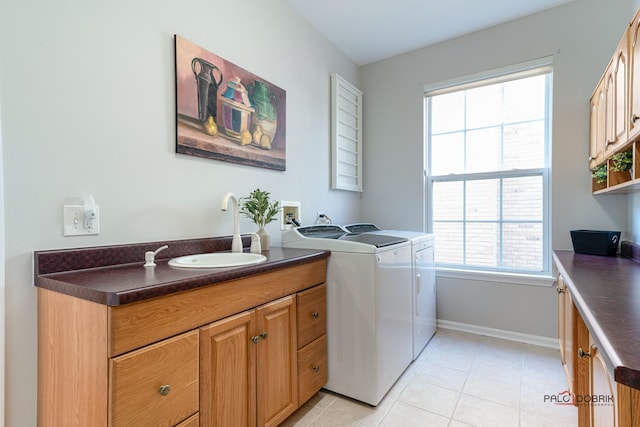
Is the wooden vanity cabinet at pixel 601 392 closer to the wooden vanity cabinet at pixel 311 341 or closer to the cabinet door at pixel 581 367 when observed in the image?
the cabinet door at pixel 581 367

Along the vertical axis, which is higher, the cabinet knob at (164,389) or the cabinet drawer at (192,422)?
the cabinet knob at (164,389)

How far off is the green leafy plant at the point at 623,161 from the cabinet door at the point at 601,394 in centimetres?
114

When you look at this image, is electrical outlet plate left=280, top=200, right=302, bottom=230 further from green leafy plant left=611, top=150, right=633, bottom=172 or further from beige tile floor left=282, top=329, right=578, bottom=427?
green leafy plant left=611, top=150, right=633, bottom=172

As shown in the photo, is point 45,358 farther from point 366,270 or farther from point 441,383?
point 441,383

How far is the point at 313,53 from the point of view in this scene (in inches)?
104

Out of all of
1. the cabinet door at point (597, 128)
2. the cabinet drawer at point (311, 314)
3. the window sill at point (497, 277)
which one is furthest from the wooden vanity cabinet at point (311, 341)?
the cabinet door at point (597, 128)

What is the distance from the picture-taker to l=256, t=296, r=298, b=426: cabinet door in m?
1.39

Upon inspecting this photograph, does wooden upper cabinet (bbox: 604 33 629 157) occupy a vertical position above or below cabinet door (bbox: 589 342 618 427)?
above

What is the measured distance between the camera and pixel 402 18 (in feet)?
8.27

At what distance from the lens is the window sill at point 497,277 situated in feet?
8.20

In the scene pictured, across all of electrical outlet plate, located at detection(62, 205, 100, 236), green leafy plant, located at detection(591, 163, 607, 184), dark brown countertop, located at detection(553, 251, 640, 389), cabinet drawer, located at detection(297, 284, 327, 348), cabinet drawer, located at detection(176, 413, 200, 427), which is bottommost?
cabinet drawer, located at detection(176, 413, 200, 427)

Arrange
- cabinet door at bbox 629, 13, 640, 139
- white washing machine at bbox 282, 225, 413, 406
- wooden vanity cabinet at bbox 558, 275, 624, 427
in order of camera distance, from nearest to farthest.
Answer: wooden vanity cabinet at bbox 558, 275, 624, 427, cabinet door at bbox 629, 13, 640, 139, white washing machine at bbox 282, 225, 413, 406

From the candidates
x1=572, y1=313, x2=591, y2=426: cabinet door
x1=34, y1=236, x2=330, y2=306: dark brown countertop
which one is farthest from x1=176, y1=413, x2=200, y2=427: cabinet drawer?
x1=572, y1=313, x2=591, y2=426: cabinet door

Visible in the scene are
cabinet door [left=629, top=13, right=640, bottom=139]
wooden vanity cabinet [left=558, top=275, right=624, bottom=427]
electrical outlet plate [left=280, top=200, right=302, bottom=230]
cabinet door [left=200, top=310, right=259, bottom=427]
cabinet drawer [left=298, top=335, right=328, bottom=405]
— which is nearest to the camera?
wooden vanity cabinet [left=558, top=275, right=624, bottom=427]
